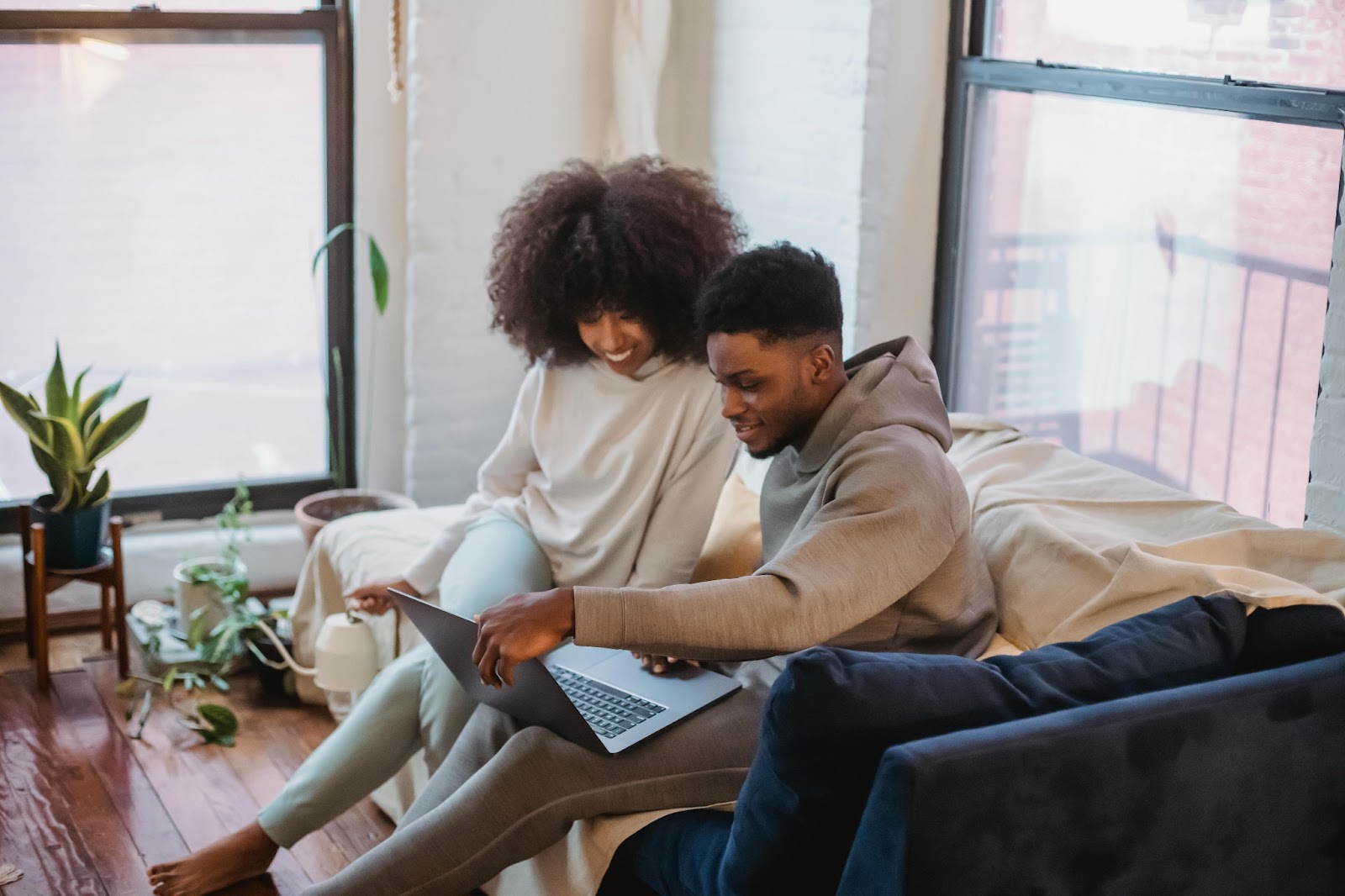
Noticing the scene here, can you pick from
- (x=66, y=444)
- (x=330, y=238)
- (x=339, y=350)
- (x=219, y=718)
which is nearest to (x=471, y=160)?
(x=330, y=238)

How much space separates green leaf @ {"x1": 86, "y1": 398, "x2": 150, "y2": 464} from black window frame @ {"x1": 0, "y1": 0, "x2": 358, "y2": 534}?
1.40ft

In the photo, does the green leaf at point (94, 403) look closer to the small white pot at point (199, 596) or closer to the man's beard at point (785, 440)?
the small white pot at point (199, 596)

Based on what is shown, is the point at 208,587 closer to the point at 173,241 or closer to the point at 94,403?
the point at 94,403

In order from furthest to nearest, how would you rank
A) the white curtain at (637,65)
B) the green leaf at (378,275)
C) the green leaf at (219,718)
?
1. the white curtain at (637,65)
2. the green leaf at (378,275)
3. the green leaf at (219,718)

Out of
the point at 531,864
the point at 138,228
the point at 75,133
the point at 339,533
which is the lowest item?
the point at 531,864

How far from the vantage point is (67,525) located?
3.26 metres

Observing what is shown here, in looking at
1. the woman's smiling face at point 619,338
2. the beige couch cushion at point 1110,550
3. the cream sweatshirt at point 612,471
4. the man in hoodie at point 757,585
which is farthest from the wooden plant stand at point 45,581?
the beige couch cushion at point 1110,550

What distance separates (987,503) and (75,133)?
8.33ft

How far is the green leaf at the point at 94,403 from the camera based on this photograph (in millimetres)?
3289

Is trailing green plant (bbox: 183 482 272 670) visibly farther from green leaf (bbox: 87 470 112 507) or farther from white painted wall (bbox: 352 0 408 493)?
white painted wall (bbox: 352 0 408 493)

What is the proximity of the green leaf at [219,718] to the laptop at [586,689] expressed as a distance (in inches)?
40.8

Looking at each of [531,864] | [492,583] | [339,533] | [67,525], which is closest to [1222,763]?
[531,864]

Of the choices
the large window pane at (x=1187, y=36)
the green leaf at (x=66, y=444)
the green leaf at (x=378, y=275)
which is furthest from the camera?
the green leaf at (x=378, y=275)

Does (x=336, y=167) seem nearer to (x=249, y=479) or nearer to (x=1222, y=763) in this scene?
(x=249, y=479)
